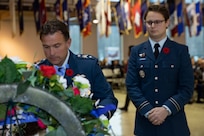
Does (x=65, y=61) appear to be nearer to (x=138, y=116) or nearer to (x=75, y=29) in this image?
(x=138, y=116)

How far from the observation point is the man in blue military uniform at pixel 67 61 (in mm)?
1559

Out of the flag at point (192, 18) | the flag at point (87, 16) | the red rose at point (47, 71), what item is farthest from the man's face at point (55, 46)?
the flag at point (192, 18)

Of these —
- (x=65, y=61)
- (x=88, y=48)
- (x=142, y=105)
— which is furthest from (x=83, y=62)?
(x=88, y=48)

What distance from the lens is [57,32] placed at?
61.4 inches

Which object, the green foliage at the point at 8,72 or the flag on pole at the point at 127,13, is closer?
the green foliage at the point at 8,72

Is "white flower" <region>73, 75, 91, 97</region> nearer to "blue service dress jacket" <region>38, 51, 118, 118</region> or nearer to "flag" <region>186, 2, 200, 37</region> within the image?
"blue service dress jacket" <region>38, 51, 118, 118</region>

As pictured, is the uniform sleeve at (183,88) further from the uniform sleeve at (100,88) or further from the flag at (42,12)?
the flag at (42,12)

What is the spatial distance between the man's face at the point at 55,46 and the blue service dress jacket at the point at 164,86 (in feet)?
2.48

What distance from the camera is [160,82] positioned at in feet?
7.24

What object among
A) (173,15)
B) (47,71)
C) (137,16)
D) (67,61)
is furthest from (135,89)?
(173,15)

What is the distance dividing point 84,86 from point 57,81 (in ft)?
0.50

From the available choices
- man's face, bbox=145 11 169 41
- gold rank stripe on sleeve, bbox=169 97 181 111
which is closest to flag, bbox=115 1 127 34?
man's face, bbox=145 11 169 41

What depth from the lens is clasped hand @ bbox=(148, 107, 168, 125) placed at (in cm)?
211

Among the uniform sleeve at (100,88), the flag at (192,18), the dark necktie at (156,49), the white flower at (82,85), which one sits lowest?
the flag at (192,18)
